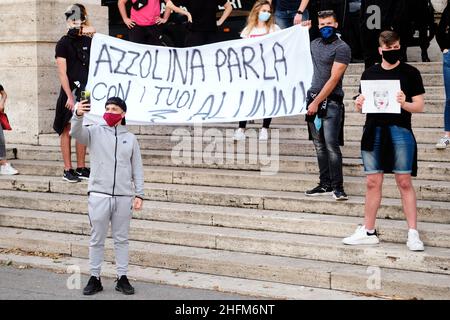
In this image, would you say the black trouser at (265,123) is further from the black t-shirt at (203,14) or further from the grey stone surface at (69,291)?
the grey stone surface at (69,291)

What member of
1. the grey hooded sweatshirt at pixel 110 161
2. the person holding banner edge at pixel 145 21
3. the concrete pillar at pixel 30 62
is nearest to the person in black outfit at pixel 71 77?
the person holding banner edge at pixel 145 21

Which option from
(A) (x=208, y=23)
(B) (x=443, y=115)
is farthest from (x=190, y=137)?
(B) (x=443, y=115)

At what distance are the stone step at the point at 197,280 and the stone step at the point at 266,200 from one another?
1340 millimetres

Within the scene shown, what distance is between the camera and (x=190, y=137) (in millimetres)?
11531

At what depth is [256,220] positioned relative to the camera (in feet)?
29.3

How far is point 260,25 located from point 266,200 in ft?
9.53

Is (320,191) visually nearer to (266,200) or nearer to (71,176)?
(266,200)

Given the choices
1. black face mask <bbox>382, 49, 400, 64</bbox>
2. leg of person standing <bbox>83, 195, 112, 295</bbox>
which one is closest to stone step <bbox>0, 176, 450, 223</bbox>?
black face mask <bbox>382, 49, 400, 64</bbox>

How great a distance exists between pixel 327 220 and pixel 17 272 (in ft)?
10.5

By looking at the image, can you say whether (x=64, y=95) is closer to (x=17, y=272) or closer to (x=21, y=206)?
(x=21, y=206)

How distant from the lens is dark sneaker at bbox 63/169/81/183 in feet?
35.3

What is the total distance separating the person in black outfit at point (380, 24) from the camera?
1078 cm

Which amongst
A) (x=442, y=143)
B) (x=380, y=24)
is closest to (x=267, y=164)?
(x=442, y=143)
